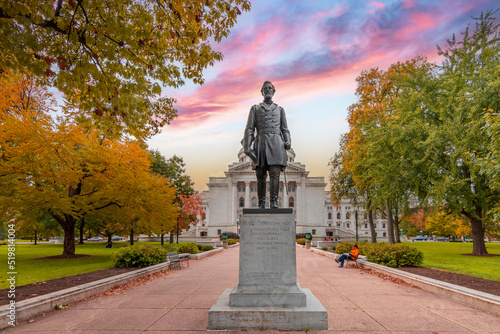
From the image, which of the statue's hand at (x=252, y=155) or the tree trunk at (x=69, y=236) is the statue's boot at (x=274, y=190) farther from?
the tree trunk at (x=69, y=236)

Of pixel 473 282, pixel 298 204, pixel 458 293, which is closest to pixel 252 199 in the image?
pixel 298 204

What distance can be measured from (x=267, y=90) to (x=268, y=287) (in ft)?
14.2

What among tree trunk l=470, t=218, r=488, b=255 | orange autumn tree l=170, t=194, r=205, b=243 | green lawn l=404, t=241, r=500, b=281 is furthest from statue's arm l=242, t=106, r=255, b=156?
orange autumn tree l=170, t=194, r=205, b=243

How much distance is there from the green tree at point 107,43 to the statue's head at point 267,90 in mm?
3093

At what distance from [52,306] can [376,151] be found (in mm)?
20553

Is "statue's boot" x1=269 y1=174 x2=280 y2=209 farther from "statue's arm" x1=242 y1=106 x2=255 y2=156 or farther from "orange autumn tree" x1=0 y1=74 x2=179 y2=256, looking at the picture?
"orange autumn tree" x1=0 y1=74 x2=179 y2=256

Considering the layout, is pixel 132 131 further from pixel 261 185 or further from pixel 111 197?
pixel 111 197

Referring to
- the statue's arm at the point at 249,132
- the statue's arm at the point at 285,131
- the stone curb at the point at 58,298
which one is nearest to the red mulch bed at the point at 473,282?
the statue's arm at the point at 285,131

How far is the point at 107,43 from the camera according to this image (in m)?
8.84

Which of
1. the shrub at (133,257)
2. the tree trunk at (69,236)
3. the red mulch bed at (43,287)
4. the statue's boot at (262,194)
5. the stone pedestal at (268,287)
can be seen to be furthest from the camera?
the tree trunk at (69,236)

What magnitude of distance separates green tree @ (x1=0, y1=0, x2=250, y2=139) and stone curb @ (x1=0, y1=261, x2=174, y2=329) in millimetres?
4828

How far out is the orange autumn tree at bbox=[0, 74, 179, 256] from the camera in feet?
43.8

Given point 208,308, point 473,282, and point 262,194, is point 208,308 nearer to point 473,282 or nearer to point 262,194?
point 262,194

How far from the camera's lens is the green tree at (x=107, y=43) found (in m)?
7.02
